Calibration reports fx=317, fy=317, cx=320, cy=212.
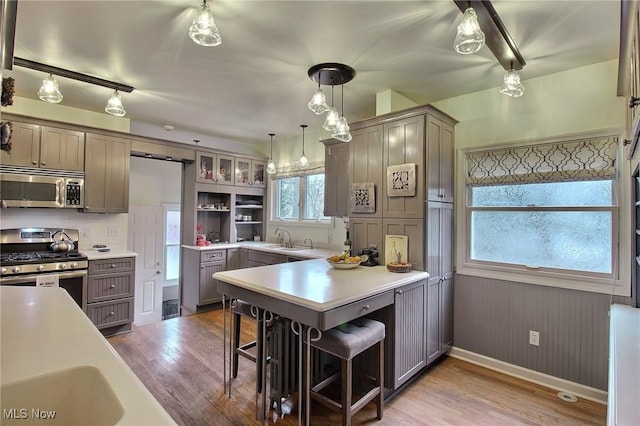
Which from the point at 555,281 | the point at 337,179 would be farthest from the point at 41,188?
the point at 555,281

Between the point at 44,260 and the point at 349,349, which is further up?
the point at 44,260

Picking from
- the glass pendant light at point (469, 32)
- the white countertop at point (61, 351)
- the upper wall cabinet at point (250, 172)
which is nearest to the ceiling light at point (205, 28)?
the glass pendant light at point (469, 32)

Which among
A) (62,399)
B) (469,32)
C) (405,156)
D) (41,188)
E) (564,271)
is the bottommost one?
(62,399)

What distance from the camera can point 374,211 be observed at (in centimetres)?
299

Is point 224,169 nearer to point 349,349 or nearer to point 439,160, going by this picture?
point 439,160

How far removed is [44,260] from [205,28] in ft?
9.72

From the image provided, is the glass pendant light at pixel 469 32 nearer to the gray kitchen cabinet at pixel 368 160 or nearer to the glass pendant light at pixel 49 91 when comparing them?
the gray kitchen cabinet at pixel 368 160

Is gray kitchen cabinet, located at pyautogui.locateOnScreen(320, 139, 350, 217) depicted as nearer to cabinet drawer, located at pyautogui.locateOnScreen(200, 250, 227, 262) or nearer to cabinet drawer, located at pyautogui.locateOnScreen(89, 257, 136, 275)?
cabinet drawer, located at pyautogui.locateOnScreen(200, 250, 227, 262)

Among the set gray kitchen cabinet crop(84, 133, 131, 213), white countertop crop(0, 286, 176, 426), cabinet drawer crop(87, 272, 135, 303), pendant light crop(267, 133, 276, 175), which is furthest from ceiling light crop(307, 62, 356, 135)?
cabinet drawer crop(87, 272, 135, 303)

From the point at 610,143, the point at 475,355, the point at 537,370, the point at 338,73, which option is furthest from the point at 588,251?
the point at 338,73

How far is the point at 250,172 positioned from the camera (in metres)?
5.26

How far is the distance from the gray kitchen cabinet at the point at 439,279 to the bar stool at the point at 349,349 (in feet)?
2.57

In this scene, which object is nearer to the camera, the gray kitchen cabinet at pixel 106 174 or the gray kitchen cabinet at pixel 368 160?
the gray kitchen cabinet at pixel 368 160

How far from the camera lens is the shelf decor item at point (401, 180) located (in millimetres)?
2697
